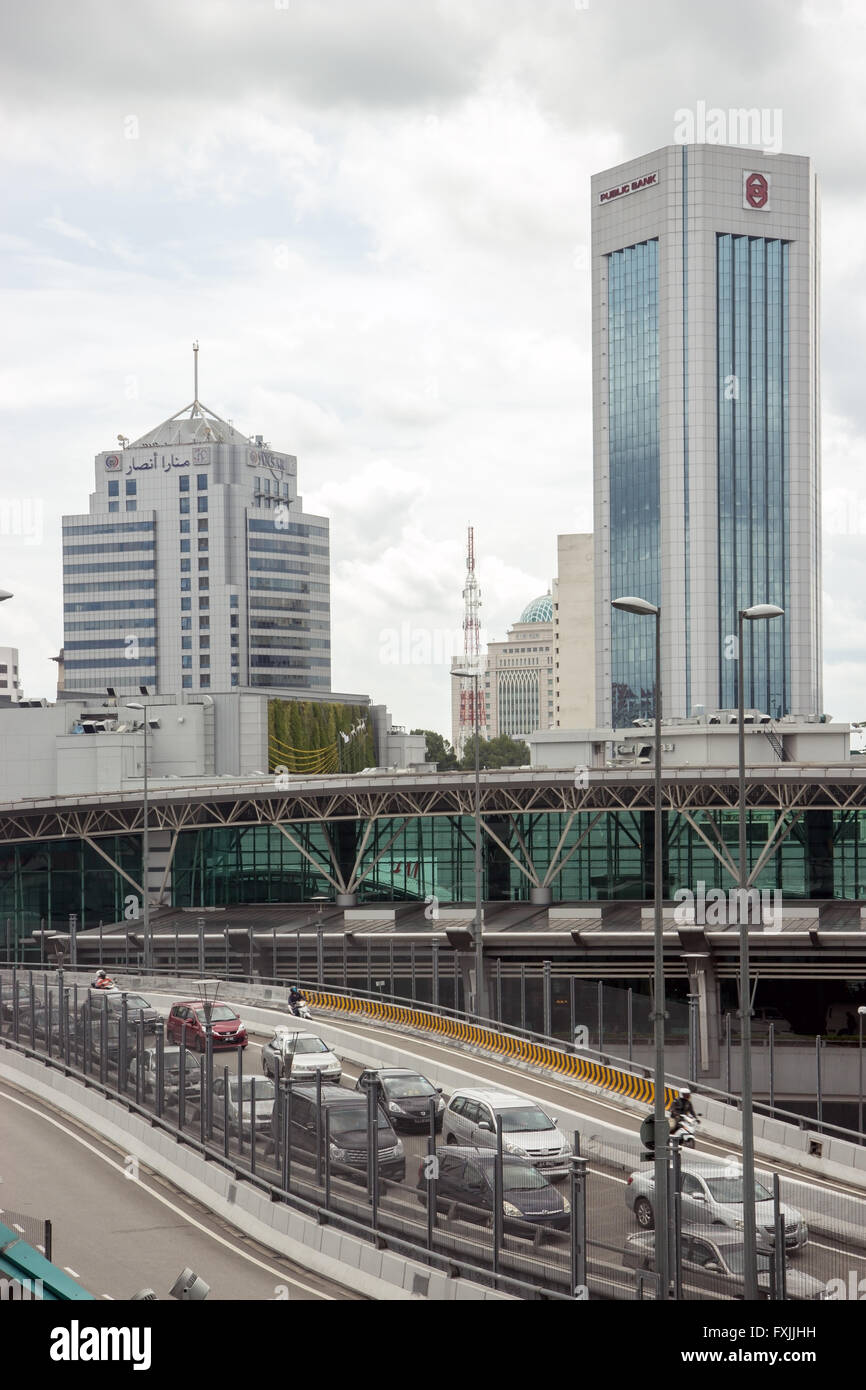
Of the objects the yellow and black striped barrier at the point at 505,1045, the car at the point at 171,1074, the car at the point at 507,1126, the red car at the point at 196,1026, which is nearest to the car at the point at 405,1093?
the car at the point at 507,1126

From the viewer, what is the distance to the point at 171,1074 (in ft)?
106

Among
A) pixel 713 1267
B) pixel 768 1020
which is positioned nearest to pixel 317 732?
pixel 768 1020

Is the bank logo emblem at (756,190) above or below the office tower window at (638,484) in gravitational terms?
above

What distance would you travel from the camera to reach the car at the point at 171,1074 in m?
31.4

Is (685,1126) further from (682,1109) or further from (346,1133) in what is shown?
(346,1133)

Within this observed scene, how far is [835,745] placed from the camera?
121m

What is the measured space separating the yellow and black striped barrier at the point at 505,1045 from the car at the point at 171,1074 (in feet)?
32.0

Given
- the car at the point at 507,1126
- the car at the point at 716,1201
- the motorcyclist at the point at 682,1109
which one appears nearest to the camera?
the car at the point at 716,1201

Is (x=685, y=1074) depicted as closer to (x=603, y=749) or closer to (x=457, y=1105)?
(x=457, y=1105)

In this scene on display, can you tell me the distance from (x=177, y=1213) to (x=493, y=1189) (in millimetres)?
8806

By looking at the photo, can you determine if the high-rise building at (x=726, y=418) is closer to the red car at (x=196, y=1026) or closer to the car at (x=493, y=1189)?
the red car at (x=196, y=1026)

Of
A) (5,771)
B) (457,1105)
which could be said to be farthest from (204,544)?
(457,1105)

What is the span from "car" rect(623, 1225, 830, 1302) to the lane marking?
457cm

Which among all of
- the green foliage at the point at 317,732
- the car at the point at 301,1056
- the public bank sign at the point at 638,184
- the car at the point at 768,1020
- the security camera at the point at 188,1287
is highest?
the public bank sign at the point at 638,184
